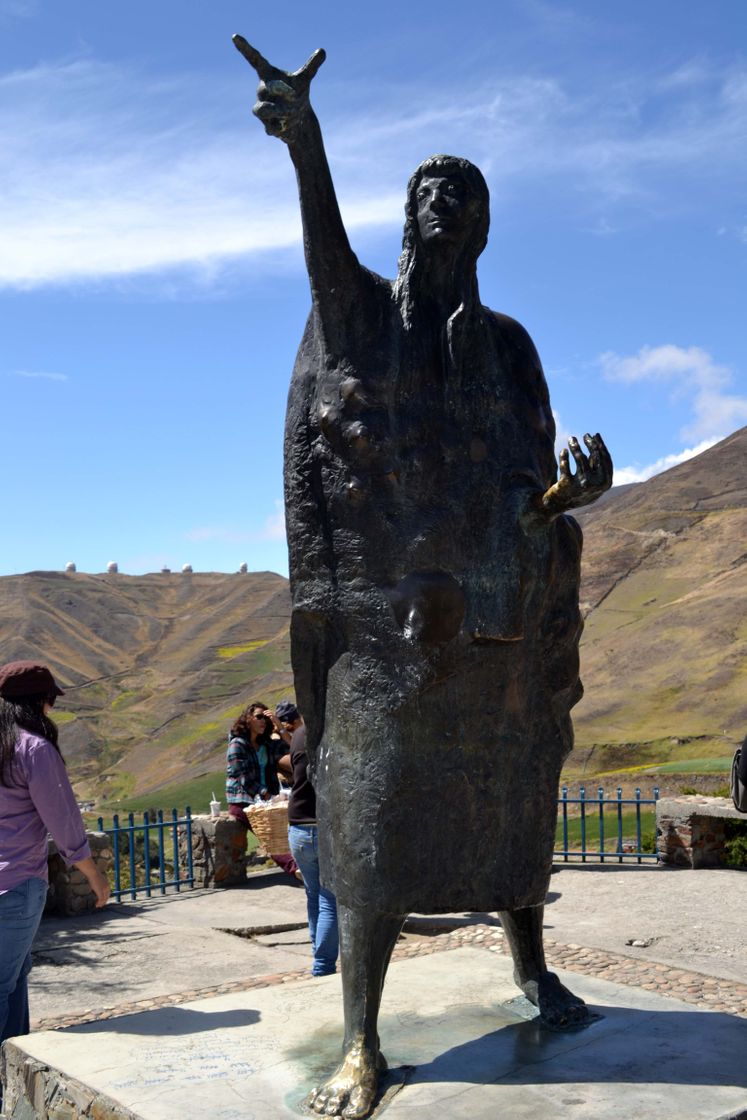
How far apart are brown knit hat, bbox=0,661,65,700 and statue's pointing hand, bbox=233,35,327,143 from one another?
2226mm

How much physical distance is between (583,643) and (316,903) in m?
28.4

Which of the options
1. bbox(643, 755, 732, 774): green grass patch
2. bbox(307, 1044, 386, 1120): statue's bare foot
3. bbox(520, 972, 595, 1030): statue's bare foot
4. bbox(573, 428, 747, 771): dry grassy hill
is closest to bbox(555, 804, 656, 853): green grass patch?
bbox(643, 755, 732, 774): green grass patch

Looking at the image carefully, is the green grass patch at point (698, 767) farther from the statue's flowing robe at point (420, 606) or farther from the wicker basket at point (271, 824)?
the statue's flowing robe at point (420, 606)

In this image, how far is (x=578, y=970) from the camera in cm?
642

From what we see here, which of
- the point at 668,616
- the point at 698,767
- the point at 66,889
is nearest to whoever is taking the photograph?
the point at 66,889

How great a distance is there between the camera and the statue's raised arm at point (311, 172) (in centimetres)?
354

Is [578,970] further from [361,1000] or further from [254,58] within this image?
[254,58]

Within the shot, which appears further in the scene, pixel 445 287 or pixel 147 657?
pixel 147 657

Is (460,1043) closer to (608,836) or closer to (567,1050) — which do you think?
(567,1050)

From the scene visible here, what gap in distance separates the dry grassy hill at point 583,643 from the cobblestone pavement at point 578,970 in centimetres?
1581

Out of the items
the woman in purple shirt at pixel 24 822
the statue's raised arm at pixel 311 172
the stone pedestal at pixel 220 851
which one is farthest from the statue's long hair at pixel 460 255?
the stone pedestal at pixel 220 851

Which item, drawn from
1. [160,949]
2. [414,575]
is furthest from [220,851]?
[414,575]

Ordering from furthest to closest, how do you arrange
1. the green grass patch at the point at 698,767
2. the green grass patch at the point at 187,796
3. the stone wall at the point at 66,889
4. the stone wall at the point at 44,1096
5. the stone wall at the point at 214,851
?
the green grass patch at the point at 187,796 → the green grass patch at the point at 698,767 → the stone wall at the point at 214,851 → the stone wall at the point at 66,889 → the stone wall at the point at 44,1096

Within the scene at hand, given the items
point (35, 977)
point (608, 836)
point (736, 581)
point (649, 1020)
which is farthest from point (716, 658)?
point (649, 1020)
